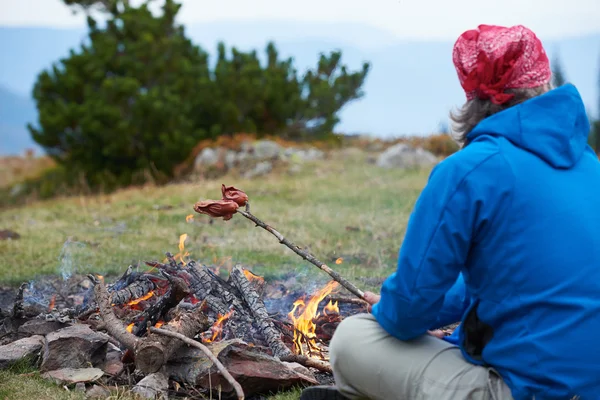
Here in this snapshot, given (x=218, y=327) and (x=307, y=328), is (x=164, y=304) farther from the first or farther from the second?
(x=307, y=328)

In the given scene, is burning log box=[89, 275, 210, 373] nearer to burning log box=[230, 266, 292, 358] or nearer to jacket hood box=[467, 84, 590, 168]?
burning log box=[230, 266, 292, 358]

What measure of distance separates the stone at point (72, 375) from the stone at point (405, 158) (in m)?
11.9

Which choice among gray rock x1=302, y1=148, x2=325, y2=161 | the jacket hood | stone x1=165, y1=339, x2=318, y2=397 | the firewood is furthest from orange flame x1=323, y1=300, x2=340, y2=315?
gray rock x1=302, y1=148, x2=325, y2=161

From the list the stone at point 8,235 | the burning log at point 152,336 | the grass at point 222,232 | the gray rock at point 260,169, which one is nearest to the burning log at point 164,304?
the burning log at point 152,336

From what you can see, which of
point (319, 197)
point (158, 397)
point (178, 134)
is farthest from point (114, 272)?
point (178, 134)

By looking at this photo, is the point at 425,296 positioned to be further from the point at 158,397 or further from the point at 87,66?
the point at 87,66

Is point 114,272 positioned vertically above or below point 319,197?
above

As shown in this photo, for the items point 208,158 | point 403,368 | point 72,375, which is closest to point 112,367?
point 72,375

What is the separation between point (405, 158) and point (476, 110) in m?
13.1

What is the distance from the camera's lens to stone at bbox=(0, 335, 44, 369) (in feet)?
12.3

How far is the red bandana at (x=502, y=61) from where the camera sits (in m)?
2.36

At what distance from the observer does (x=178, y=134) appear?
49.7 feet

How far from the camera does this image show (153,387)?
336 centimetres

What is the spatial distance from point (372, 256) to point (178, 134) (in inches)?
362
